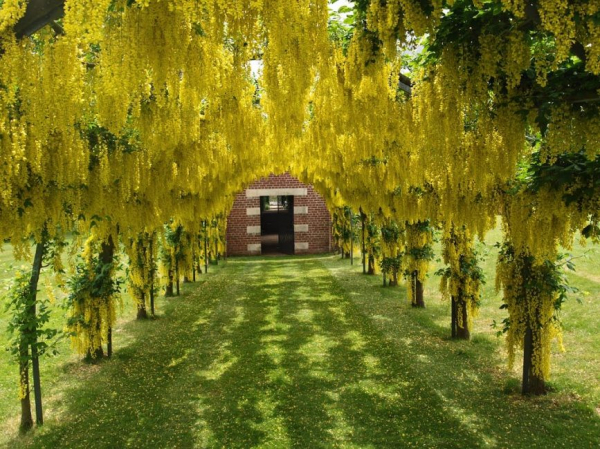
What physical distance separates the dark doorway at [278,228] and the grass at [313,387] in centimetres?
1323

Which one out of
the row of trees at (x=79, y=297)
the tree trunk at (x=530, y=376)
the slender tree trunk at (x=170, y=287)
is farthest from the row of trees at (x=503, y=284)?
the slender tree trunk at (x=170, y=287)

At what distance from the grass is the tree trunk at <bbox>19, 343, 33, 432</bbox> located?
13cm

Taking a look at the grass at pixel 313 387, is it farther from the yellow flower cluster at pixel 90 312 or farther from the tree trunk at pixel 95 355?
the yellow flower cluster at pixel 90 312

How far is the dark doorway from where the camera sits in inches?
910

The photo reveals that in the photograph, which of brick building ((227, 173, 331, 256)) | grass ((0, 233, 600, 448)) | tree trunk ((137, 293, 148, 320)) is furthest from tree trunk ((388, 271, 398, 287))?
brick building ((227, 173, 331, 256))

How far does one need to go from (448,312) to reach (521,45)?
25.0ft

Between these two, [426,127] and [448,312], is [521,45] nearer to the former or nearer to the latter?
[426,127]

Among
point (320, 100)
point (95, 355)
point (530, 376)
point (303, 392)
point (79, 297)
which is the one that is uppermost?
point (320, 100)

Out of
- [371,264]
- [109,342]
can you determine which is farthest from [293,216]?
[109,342]

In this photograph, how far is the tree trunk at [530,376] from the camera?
5.27 metres

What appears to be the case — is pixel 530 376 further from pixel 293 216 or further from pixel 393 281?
pixel 293 216

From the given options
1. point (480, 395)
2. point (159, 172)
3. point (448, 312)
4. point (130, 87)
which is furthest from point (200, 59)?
point (448, 312)

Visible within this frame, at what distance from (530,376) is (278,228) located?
20826 millimetres

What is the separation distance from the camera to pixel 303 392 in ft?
18.5
